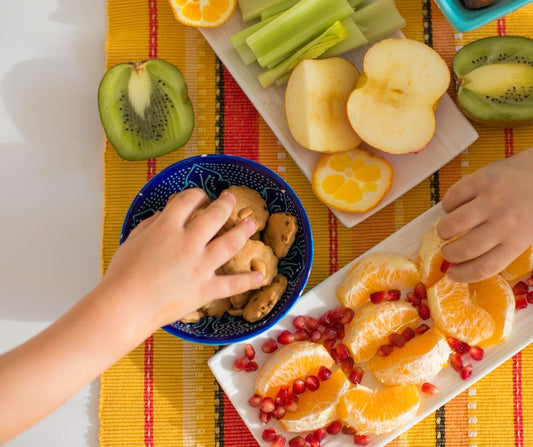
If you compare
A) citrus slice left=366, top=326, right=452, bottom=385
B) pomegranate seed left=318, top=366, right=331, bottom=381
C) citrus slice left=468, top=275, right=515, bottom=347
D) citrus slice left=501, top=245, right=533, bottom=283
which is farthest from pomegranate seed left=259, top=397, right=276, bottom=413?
citrus slice left=501, top=245, right=533, bottom=283

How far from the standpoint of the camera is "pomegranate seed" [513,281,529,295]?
4.79 feet

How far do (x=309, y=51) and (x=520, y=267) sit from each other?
2.10ft

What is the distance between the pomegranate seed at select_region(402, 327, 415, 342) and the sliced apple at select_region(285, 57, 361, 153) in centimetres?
41

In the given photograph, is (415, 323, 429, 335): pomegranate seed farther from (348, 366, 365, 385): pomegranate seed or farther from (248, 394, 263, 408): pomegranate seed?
(248, 394, 263, 408): pomegranate seed

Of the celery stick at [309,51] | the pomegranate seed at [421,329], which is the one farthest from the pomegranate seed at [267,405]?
the celery stick at [309,51]

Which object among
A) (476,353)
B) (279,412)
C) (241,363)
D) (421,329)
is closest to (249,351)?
(241,363)

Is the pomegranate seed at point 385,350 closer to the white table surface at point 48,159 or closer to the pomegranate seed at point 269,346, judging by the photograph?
the pomegranate seed at point 269,346

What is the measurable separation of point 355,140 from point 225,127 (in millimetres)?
306

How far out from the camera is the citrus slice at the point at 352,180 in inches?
58.2

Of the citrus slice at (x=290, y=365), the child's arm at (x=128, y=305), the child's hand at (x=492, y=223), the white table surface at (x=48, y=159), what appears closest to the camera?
the child's arm at (x=128, y=305)

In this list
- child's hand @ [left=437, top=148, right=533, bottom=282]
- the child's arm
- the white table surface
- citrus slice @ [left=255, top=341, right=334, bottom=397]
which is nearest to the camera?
the child's arm

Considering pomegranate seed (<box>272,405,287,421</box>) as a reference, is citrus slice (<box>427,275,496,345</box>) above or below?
above

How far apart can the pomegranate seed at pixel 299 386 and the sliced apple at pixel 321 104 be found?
487mm

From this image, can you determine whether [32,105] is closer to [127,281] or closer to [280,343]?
[127,281]
